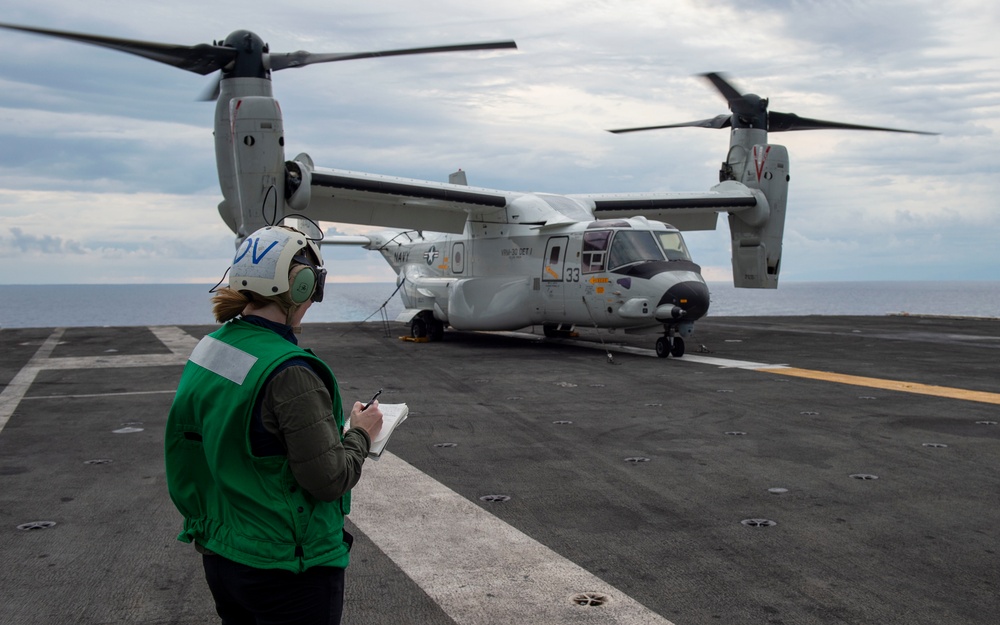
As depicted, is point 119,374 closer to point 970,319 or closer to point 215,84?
point 215,84

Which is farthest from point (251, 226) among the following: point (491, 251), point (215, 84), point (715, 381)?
point (715, 381)

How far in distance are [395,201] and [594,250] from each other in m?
4.70

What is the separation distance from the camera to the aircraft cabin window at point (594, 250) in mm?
15016

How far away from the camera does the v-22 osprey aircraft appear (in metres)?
14.3

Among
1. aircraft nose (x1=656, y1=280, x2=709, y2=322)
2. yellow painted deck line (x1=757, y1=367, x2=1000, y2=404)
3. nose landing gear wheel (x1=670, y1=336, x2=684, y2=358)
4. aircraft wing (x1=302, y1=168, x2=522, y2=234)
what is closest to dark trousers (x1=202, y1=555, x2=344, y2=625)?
yellow painted deck line (x1=757, y1=367, x2=1000, y2=404)

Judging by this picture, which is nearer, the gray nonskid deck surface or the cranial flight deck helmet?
the cranial flight deck helmet

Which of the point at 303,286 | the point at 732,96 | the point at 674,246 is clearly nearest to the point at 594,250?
the point at 674,246

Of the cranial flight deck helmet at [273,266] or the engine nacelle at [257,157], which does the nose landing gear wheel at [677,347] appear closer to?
the engine nacelle at [257,157]

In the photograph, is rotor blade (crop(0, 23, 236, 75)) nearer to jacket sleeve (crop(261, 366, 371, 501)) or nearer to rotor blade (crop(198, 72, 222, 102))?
rotor blade (crop(198, 72, 222, 102))

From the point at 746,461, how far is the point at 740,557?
237 cm

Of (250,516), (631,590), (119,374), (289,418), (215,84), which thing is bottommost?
(119,374)

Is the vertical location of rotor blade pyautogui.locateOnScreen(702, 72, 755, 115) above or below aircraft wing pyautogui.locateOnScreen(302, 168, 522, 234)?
above

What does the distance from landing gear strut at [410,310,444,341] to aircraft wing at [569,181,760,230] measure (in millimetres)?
4350

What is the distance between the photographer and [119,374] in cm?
1282
